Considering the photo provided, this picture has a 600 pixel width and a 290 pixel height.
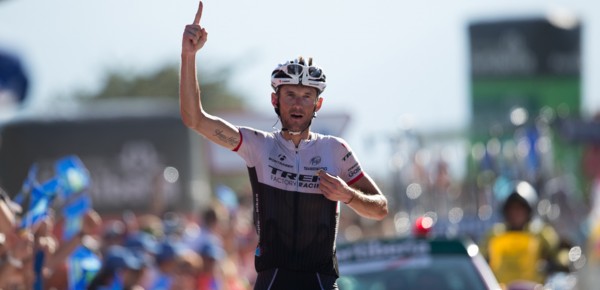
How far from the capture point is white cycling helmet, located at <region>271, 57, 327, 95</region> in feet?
25.0

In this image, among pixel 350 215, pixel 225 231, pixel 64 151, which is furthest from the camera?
pixel 64 151

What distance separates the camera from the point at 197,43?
7449mm

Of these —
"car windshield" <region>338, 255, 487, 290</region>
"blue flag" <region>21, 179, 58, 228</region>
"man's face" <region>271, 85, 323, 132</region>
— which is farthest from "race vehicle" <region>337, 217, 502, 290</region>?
"man's face" <region>271, 85, 323, 132</region>

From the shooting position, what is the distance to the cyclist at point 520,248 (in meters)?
12.7

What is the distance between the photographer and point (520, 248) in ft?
42.0

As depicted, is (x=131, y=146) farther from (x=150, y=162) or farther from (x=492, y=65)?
(x=492, y=65)

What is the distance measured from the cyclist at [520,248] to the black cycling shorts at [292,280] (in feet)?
16.6

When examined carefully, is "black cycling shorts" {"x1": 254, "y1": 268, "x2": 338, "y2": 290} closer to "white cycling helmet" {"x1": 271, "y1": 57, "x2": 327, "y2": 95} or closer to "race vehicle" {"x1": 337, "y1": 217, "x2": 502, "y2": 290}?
"white cycling helmet" {"x1": 271, "y1": 57, "x2": 327, "y2": 95}

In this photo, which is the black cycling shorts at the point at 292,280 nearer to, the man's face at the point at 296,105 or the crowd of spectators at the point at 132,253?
the man's face at the point at 296,105

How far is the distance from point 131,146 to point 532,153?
20.6 feet

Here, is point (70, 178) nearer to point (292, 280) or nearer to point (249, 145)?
point (249, 145)

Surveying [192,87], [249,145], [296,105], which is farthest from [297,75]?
[192,87]

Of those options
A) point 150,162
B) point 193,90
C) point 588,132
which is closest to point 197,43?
point 193,90

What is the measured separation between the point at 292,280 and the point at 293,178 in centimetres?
50
